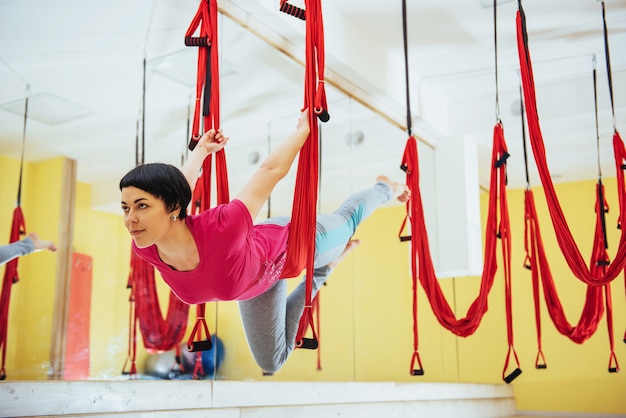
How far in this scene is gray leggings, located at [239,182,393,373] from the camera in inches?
109

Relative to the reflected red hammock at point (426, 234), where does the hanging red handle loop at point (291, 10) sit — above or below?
above

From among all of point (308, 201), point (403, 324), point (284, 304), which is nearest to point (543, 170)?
point (308, 201)

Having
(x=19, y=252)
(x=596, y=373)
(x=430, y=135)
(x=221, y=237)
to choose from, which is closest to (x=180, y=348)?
(x=19, y=252)

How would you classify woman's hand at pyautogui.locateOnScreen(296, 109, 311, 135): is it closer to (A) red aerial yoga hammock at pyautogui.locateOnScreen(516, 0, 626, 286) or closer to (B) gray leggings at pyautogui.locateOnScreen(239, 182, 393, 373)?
(B) gray leggings at pyautogui.locateOnScreen(239, 182, 393, 373)

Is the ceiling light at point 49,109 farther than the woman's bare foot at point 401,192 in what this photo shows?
No

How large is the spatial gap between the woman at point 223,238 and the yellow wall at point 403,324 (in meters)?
1.18

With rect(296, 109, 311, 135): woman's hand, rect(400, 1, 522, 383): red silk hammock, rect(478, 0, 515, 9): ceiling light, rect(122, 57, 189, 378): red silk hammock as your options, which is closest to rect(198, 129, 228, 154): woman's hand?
rect(296, 109, 311, 135): woman's hand

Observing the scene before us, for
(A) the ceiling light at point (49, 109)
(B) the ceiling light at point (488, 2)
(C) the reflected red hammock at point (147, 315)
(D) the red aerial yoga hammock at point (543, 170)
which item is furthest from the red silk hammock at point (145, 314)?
(B) the ceiling light at point (488, 2)

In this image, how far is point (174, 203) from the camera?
7.31 feet

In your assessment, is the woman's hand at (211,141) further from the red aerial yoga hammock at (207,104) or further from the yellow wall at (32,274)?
the yellow wall at (32,274)

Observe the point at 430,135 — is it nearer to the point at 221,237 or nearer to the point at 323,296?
the point at 323,296

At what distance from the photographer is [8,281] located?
3145 mm

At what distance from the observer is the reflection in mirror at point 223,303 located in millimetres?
3326

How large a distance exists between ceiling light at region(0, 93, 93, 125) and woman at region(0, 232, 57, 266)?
0.56 metres
